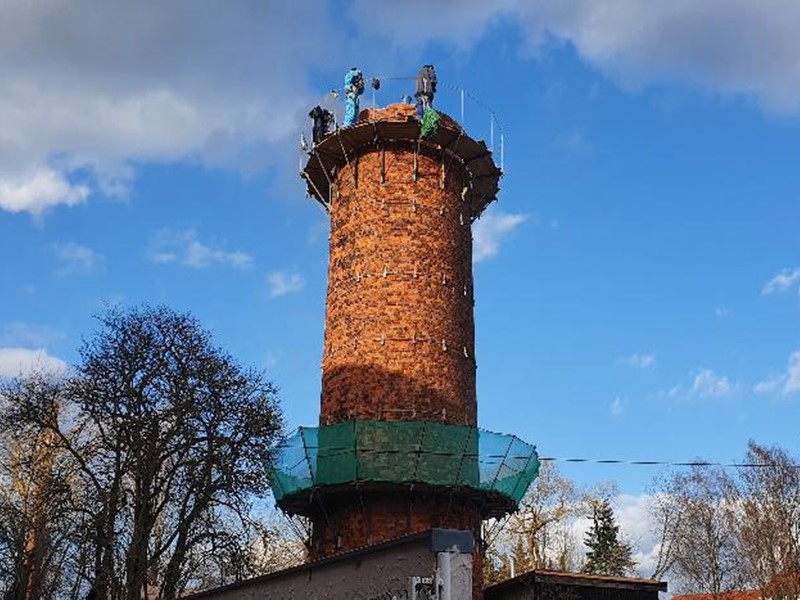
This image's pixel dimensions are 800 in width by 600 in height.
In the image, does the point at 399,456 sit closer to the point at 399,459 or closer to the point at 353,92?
the point at 399,459

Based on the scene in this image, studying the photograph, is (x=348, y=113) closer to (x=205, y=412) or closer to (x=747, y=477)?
(x=205, y=412)

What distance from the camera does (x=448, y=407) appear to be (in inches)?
790

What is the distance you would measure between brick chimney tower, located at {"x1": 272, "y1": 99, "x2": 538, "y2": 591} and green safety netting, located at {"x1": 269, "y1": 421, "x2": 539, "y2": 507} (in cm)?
3

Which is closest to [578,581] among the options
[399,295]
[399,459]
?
[399,459]

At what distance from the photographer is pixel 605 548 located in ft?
137

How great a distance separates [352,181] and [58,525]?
1053 centimetres

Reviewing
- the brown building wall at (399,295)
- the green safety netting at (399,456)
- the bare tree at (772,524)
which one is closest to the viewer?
the green safety netting at (399,456)

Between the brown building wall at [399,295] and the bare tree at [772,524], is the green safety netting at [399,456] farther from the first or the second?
the bare tree at [772,524]

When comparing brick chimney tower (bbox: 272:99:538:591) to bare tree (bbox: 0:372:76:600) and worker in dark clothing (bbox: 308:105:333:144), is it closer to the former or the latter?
worker in dark clothing (bbox: 308:105:333:144)

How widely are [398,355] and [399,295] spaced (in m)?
1.44

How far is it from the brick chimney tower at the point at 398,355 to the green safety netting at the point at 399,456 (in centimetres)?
3

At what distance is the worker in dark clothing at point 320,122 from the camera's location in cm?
2323

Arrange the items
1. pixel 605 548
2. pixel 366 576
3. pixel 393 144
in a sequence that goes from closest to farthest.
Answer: pixel 366 576, pixel 393 144, pixel 605 548

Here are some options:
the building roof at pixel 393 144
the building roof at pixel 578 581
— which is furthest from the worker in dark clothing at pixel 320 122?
the building roof at pixel 578 581
